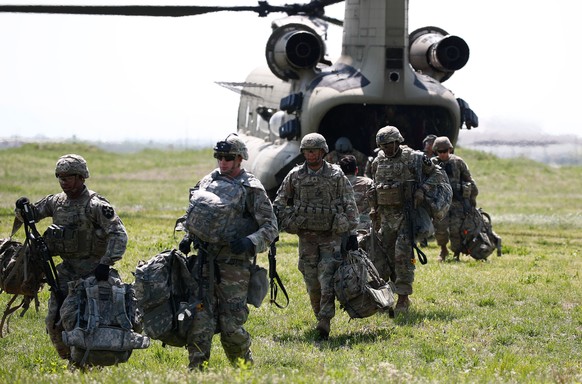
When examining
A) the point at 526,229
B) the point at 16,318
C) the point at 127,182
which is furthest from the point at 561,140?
the point at 16,318

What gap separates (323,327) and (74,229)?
2.86 meters

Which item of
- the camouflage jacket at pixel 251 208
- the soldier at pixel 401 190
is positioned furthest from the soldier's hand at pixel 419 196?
the camouflage jacket at pixel 251 208

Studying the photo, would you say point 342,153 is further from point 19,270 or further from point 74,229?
point 19,270

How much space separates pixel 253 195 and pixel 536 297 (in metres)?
5.43

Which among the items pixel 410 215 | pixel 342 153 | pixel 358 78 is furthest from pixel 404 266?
pixel 358 78

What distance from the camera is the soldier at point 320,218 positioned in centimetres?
1110

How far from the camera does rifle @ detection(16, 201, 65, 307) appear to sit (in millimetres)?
9328

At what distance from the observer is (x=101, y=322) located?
347 inches

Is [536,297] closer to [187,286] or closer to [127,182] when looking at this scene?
[187,286]

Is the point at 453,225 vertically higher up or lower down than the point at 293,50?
lower down

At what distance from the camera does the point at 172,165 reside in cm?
4975

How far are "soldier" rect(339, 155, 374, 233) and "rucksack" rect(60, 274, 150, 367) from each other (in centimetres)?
458

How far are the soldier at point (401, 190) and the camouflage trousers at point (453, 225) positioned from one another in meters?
4.46

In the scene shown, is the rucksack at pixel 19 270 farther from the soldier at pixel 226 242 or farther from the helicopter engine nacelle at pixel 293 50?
the helicopter engine nacelle at pixel 293 50
